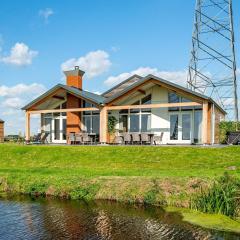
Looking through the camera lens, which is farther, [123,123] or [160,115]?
[123,123]

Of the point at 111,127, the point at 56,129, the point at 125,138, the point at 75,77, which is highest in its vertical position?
the point at 75,77

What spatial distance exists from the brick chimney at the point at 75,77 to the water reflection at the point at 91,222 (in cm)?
1742

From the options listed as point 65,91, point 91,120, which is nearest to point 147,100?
point 91,120

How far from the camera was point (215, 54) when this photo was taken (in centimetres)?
3244

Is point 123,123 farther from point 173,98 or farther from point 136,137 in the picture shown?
point 173,98

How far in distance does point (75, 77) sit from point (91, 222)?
788 inches

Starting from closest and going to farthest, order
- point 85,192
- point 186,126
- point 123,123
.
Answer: point 85,192 → point 186,126 → point 123,123

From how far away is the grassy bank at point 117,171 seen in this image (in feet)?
38.0

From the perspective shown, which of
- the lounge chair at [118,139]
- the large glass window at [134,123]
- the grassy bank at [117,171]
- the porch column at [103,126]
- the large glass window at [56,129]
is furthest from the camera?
the large glass window at [56,129]

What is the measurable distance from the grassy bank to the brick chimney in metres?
7.93

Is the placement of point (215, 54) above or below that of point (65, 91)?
above

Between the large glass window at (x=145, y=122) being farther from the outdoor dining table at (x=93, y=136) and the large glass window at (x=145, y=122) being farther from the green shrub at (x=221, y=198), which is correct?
the green shrub at (x=221, y=198)

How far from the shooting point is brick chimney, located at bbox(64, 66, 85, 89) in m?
28.2

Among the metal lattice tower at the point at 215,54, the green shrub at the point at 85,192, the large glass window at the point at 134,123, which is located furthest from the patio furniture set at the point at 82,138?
the metal lattice tower at the point at 215,54
